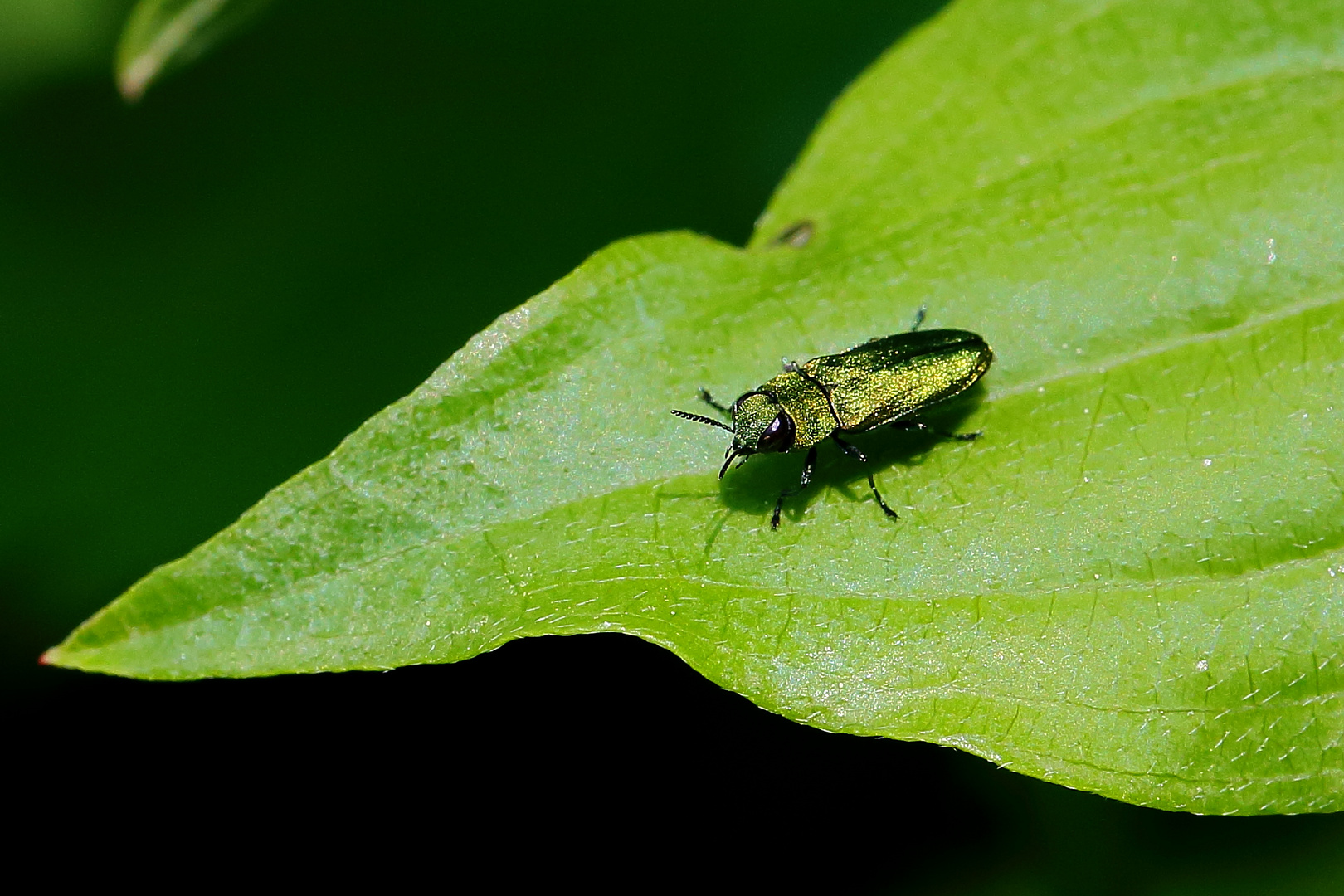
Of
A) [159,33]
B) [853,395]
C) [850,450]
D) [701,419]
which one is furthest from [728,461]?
[159,33]

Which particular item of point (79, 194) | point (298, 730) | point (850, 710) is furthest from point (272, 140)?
point (850, 710)

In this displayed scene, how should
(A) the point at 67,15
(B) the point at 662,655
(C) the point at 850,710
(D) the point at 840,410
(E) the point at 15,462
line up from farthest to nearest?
1. (A) the point at 67,15
2. (E) the point at 15,462
3. (B) the point at 662,655
4. (D) the point at 840,410
5. (C) the point at 850,710

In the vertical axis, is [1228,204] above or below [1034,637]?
above

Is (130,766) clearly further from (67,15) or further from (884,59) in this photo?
(884,59)

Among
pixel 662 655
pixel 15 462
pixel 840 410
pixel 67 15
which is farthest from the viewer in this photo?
pixel 67 15

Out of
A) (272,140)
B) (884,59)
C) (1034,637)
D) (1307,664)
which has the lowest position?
(1307,664)

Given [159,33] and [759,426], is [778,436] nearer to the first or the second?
[759,426]

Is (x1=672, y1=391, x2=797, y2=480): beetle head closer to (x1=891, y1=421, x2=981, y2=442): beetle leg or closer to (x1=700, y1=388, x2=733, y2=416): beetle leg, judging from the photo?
(x1=700, y1=388, x2=733, y2=416): beetle leg
